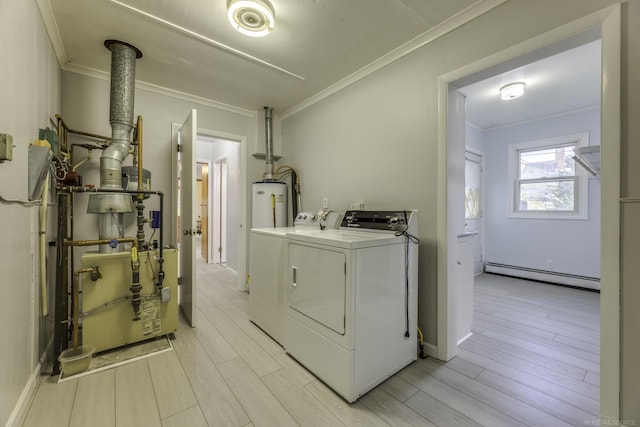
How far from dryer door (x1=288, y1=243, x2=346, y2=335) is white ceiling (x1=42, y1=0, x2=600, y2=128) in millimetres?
1666

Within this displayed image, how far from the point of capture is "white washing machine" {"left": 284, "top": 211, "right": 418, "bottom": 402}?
153 cm

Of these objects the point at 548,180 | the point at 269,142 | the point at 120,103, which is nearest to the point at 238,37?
the point at 120,103

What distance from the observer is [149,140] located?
2.84 m

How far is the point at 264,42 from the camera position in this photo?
213 centimetres

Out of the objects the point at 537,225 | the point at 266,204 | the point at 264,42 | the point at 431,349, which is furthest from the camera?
the point at 537,225

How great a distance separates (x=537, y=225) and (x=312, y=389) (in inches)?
175

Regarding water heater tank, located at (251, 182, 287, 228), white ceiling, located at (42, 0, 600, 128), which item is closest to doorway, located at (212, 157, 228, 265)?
water heater tank, located at (251, 182, 287, 228)

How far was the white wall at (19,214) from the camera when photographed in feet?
3.97

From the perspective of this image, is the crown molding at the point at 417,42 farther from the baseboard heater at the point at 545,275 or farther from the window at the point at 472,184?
the baseboard heater at the point at 545,275

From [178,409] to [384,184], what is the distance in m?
2.12

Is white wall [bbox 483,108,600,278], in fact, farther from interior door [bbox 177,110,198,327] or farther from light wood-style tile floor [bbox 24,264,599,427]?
interior door [bbox 177,110,198,327]

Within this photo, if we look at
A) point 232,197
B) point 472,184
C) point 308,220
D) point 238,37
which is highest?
point 238,37

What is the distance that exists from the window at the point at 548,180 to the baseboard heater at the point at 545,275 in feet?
2.83

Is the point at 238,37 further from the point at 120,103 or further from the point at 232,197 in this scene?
the point at 232,197
